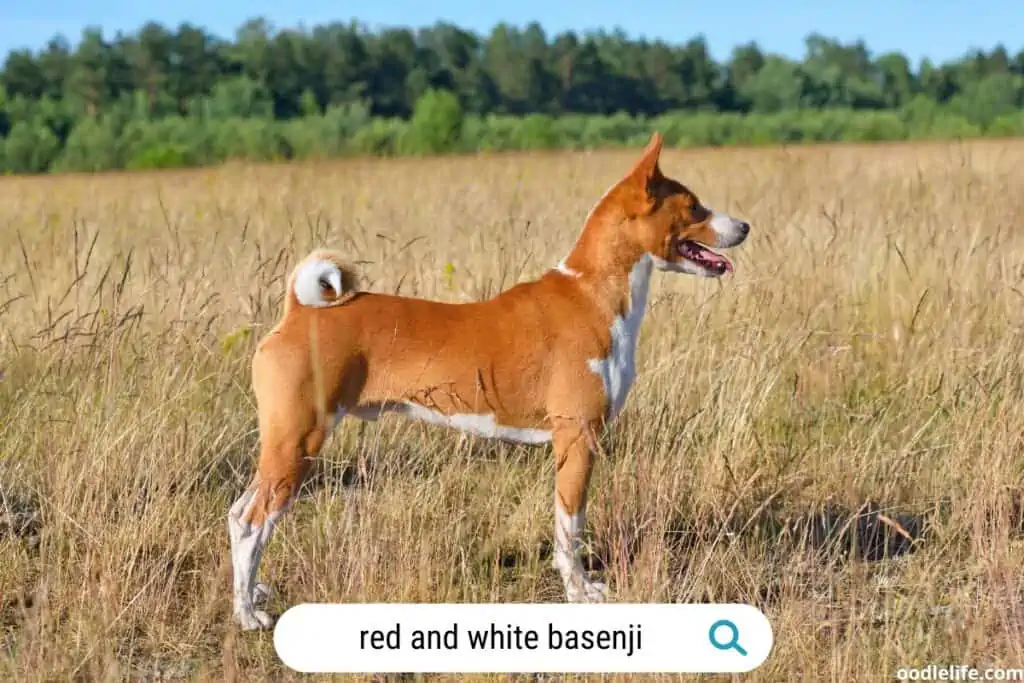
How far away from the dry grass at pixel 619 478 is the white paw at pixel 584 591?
3.2 inches

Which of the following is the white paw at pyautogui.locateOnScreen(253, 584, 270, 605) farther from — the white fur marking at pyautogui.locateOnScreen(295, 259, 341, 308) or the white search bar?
the white fur marking at pyautogui.locateOnScreen(295, 259, 341, 308)

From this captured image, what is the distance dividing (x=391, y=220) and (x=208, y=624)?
598cm

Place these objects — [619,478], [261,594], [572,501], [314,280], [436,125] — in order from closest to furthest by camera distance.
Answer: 1. [314,280]
2. [572,501]
3. [261,594]
4. [619,478]
5. [436,125]

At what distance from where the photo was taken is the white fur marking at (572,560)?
3527 mm

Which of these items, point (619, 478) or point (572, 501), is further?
point (619, 478)

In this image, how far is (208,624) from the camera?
11.7 feet

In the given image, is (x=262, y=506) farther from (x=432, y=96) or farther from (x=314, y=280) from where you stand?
(x=432, y=96)

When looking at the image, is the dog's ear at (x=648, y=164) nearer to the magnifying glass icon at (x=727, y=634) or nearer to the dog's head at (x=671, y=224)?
the dog's head at (x=671, y=224)

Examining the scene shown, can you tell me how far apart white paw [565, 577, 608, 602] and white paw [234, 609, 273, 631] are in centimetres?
91

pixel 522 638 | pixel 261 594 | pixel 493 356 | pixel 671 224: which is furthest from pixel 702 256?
pixel 261 594

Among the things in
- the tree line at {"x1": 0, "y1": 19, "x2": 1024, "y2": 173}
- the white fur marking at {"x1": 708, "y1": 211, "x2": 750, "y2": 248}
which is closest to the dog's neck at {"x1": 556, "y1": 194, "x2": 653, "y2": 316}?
the white fur marking at {"x1": 708, "y1": 211, "x2": 750, "y2": 248}

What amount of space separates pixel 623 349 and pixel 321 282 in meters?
0.92

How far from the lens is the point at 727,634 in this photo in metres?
3.29

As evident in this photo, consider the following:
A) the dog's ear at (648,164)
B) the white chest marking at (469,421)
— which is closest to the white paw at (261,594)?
the white chest marking at (469,421)
